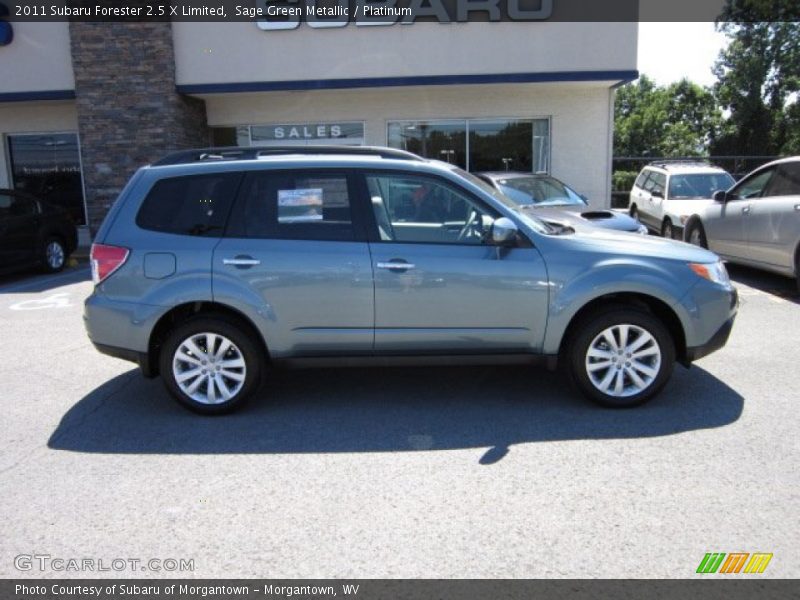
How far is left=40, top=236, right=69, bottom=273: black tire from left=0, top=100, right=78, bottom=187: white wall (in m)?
4.22

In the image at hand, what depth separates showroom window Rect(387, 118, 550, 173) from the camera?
1454cm

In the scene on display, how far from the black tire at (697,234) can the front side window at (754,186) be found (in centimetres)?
92

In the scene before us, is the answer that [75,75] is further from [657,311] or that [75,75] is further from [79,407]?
[657,311]

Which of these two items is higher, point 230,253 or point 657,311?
point 230,253

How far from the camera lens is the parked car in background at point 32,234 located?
35.8 ft

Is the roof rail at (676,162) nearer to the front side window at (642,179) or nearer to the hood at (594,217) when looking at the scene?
the front side window at (642,179)

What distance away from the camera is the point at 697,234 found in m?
11.0

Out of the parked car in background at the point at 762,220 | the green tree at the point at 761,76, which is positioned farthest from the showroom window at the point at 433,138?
the green tree at the point at 761,76

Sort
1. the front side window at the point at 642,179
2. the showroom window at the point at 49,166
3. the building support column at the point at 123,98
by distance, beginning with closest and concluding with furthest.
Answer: the building support column at the point at 123,98
the front side window at the point at 642,179
the showroom window at the point at 49,166
